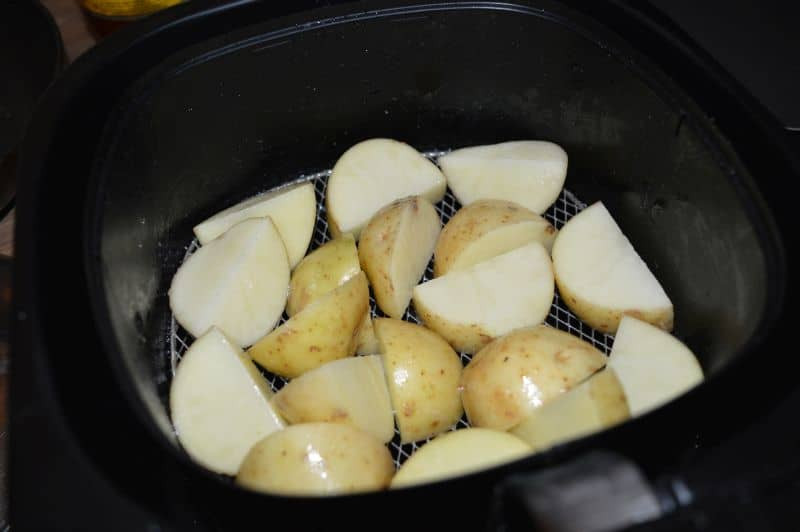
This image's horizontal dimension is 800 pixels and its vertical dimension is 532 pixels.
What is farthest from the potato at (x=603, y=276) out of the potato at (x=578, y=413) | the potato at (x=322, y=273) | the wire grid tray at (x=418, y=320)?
the potato at (x=322, y=273)

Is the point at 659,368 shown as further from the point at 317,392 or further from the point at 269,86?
the point at 269,86

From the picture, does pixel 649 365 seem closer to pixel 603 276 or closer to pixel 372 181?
pixel 603 276

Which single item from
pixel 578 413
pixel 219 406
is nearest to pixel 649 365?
pixel 578 413

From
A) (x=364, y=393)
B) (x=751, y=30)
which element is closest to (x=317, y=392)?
(x=364, y=393)

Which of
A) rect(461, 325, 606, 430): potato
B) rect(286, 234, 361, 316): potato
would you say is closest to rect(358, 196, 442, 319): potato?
rect(286, 234, 361, 316): potato

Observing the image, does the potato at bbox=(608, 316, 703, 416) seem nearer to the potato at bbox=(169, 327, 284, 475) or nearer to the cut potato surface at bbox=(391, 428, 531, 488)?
the cut potato surface at bbox=(391, 428, 531, 488)

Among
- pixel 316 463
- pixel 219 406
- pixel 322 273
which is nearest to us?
pixel 316 463
